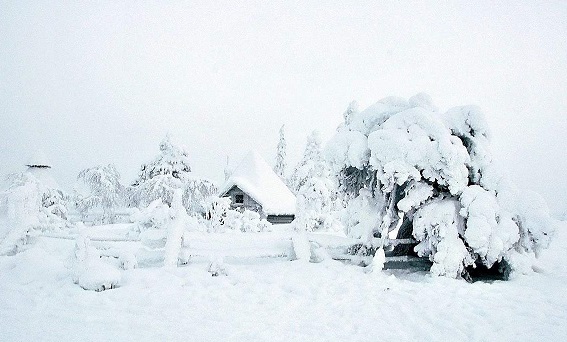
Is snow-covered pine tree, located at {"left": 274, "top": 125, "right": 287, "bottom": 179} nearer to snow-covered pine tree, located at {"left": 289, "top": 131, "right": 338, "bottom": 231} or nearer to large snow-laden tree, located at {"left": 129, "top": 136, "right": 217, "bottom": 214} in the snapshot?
snow-covered pine tree, located at {"left": 289, "top": 131, "right": 338, "bottom": 231}

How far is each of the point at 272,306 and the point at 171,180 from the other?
59.7 ft

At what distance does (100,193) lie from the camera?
24172mm

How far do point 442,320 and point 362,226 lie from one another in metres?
5.02

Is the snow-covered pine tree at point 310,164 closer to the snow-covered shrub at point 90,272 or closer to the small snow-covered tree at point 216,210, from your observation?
the small snow-covered tree at point 216,210

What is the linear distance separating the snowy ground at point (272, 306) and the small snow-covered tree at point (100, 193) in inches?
647

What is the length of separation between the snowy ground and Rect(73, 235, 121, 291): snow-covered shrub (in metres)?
0.20

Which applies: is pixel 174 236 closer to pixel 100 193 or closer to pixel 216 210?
pixel 216 210

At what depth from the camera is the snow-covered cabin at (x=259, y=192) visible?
24.3m

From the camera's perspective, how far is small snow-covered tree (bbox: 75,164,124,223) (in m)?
23.9

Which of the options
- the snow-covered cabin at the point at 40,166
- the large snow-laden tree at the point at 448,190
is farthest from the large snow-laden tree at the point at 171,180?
the large snow-laden tree at the point at 448,190

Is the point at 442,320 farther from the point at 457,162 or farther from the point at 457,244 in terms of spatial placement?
the point at 457,162

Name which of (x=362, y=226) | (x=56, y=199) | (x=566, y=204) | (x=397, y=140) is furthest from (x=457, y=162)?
(x=566, y=204)

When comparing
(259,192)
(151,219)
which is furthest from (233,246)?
(259,192)

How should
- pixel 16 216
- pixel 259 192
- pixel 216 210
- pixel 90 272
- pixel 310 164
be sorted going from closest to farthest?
pixel 90 272 < pixel 16 216 < pixel 216 210 < pixel 259 192 < pixel 310 164
